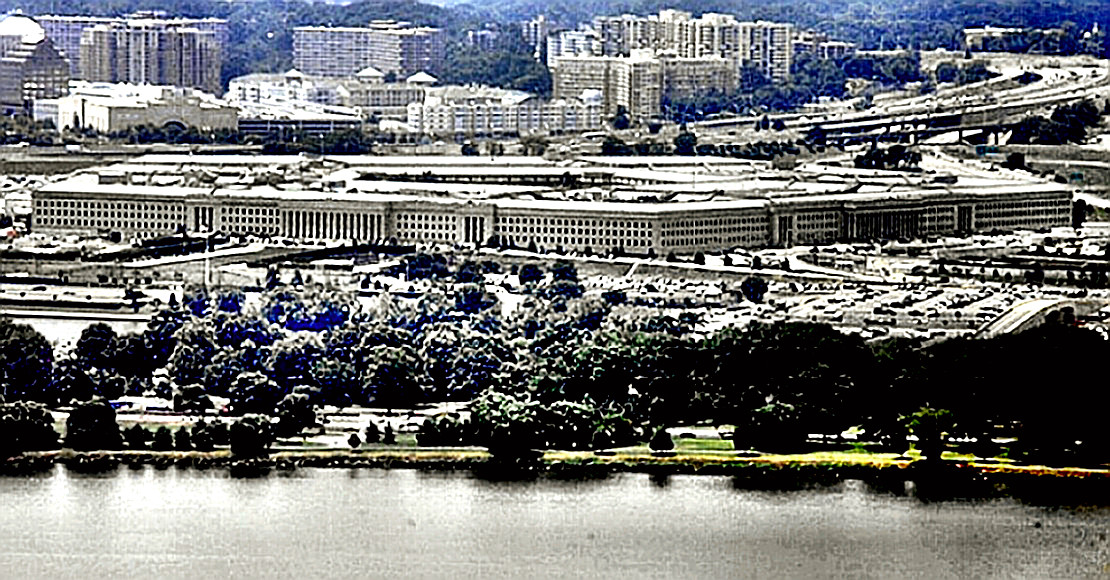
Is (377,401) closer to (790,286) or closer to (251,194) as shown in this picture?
(790,286)

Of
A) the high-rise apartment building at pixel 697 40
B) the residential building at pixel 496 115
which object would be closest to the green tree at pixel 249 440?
the residential building at pixel 496 115

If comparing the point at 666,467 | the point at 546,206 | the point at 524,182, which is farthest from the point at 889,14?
the point at 666,467

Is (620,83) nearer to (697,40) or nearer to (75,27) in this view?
(697,40)

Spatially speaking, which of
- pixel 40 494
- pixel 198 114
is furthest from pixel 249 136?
pixel 40 494

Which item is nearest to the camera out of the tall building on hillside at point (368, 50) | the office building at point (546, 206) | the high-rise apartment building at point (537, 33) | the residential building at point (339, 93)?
the office building at point (546, 206)

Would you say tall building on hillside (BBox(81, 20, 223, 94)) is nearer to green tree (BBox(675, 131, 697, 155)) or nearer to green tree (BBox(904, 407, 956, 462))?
green tree (BBox(675, 131, 697, 155))

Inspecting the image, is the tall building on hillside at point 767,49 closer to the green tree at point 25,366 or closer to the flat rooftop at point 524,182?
the flat rooftop at point 524,182
